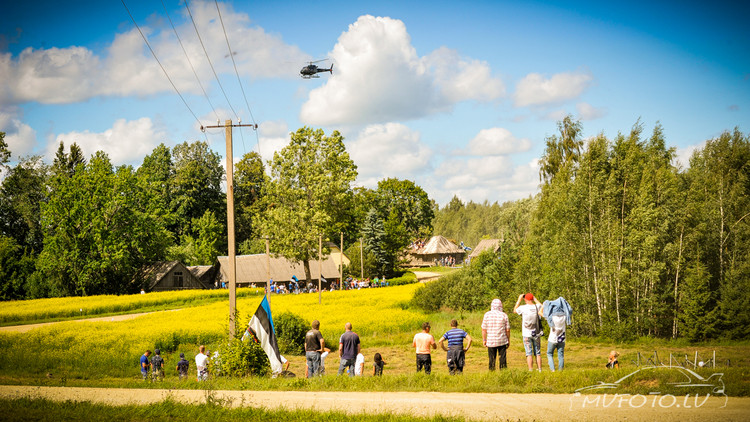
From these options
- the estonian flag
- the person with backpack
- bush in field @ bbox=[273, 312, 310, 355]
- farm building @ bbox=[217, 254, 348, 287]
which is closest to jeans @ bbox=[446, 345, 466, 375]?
the person with backpack

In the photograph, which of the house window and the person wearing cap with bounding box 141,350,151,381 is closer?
the person wearing cap with bounding box 141,350,151,381

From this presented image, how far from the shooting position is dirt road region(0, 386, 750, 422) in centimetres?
896

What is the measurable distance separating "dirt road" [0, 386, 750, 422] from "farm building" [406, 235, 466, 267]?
87087 millimetres

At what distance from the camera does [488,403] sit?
1021cm

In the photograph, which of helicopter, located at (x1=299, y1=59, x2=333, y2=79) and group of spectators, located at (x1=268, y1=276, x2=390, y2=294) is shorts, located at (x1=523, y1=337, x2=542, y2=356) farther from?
group of spectators, located at (x1=268, y1=276, x2=390, y2=294)

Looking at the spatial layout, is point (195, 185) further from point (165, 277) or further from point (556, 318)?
point (556, 318)

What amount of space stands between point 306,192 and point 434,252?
51.0m

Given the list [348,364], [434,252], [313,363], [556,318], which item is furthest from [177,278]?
[556,318]

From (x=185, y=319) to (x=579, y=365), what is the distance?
23373 millimetres

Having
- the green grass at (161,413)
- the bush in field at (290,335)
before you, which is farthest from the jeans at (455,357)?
the bush in field at (290,335)

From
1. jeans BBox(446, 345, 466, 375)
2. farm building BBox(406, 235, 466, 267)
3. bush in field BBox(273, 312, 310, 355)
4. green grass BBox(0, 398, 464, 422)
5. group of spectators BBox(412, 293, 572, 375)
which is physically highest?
farm building BBox(406, 235, 466, 267)

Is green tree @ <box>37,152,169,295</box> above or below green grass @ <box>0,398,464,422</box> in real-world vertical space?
above

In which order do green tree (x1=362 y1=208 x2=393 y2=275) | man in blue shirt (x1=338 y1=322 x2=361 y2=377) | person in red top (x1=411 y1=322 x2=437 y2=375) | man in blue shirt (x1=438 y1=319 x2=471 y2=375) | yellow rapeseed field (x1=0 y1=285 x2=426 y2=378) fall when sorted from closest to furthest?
man in blue shirt (x1=438 y1=319 x2=471 y2=375)
person in red top (x1=411 y1=322 x2=437 y2=375)
man in blue shirt (x1=338 y1=322 x2=361 y2=377)
yellow rapeseed field (x1=0 y1=285 x2=426 y2=378)
green tree (x1=362 y1=208 x2=393 y2=275)

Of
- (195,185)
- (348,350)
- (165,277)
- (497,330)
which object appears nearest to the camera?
(497,330)
